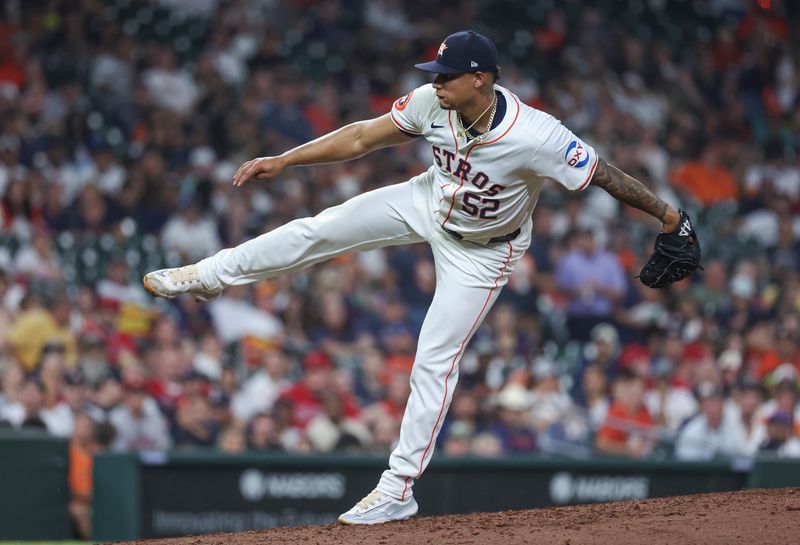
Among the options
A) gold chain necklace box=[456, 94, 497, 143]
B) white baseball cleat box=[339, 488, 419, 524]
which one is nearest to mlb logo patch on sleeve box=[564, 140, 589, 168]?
gold chain necklace box=[456, 94, 497, 143]

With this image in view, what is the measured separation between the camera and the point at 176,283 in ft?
18.3

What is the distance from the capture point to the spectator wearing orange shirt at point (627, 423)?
32.1ft

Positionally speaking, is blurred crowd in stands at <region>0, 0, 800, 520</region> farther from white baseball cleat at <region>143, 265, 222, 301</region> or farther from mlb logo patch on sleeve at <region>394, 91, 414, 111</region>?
mlb logo patch on sleeve at <region>394, 91, 414, 111</region>

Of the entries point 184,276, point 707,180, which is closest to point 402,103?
point 184,276

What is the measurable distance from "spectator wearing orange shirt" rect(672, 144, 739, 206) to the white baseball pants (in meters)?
8.37

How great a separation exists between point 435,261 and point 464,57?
927 mm

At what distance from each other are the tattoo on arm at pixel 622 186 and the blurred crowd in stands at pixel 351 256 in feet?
14.2

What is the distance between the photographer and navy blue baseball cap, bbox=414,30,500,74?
5.06 meters

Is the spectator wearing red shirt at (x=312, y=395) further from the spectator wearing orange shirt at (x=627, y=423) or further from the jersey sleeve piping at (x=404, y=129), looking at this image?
the jersey sleeve piping at (x=404, y=129)

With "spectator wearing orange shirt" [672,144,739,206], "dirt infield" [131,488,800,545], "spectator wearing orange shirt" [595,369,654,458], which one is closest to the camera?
"dirt infield" [131,488,800,545]

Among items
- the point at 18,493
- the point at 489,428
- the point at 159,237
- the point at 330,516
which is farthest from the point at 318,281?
the point at 18,493

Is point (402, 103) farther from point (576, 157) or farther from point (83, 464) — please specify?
point (83, 464)

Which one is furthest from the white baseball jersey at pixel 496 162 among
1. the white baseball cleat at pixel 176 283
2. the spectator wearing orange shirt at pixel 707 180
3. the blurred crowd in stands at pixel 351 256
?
the spectator wearing orange shirt at pixel 707 180

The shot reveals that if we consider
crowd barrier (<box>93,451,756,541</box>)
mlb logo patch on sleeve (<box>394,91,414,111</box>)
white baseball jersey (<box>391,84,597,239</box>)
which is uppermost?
mlb logo patch on sleeve (<box>394,91,414,111</box>)
